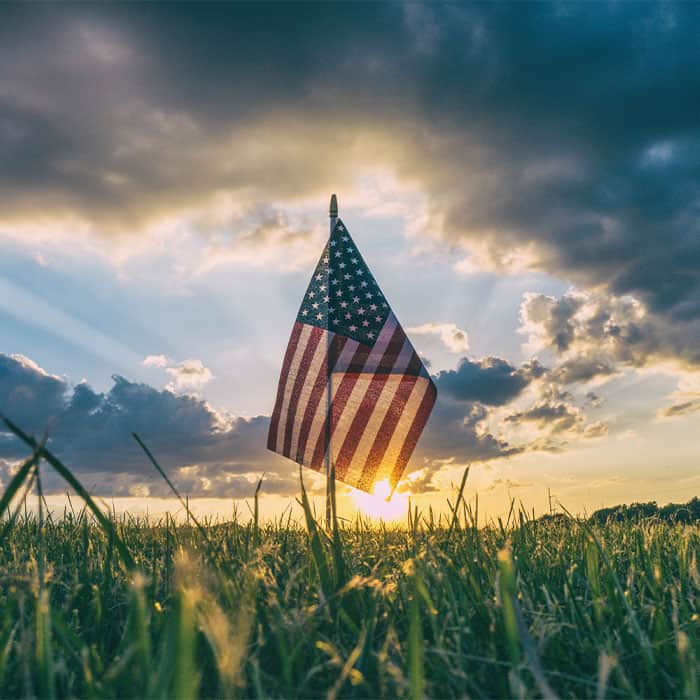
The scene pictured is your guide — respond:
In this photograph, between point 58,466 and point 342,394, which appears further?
point 342,394

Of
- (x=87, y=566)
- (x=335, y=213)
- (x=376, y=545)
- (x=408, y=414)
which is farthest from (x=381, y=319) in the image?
(x=87, y=566)

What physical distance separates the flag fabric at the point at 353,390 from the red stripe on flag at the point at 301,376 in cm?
2

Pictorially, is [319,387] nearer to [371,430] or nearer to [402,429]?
[371,430]

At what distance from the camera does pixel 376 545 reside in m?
4.05

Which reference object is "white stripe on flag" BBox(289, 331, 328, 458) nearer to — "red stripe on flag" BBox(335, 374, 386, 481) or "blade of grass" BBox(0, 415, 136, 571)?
"red stripe on flag" BBox(335, 374, 386, 481)

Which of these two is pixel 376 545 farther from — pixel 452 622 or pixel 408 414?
pixel 408 414

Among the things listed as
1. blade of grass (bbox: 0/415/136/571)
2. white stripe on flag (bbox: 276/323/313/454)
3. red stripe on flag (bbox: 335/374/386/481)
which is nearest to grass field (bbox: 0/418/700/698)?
blade of grass (bbox: 0/415/136/571)

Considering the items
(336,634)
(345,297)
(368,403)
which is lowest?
(336,634)

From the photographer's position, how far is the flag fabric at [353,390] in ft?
33.1

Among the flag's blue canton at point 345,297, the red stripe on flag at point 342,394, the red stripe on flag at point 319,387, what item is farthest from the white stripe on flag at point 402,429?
the red stripe on flag at point 319,387

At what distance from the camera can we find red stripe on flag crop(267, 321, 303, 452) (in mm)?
10375

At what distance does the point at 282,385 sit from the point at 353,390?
1138 millimetres

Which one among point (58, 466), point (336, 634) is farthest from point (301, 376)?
point (58, 466)

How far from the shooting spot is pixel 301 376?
34.2ft
